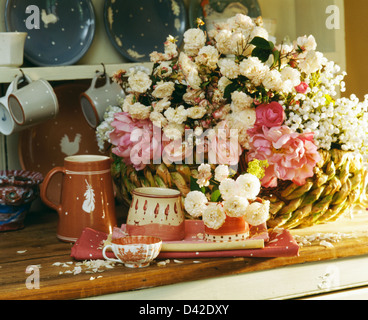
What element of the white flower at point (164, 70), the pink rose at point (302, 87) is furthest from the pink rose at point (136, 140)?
the pink rose at point (302, 87)

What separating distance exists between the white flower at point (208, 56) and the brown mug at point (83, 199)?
0.32 meters

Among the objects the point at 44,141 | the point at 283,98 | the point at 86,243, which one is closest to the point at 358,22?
the point at 283,98

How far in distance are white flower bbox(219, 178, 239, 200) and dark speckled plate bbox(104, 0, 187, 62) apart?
0.69m

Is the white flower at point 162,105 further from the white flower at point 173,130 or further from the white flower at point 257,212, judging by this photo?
the white flower at point 257,212

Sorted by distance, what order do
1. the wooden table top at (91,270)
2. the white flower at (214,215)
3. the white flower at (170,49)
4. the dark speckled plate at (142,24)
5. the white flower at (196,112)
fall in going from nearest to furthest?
the wooden table top at (91,270) → the white flower at (214,215) → the white flower at (196,112) → the white flower at (170,49) → the dark speckled plate at (142,24)

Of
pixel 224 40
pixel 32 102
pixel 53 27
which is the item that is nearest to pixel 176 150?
pixel 224 40

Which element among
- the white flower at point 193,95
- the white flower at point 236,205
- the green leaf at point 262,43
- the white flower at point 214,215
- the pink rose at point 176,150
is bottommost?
the white flower at point 214,215

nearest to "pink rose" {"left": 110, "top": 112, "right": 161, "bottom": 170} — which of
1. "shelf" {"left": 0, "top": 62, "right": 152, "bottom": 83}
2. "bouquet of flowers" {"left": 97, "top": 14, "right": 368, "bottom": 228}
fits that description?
"bouquet of flowers" {"left": 97, "top": 14, "right": 368, "bottom": 228}

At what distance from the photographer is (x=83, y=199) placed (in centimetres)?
128

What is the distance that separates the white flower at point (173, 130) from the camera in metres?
1.22

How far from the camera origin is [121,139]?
132cm
